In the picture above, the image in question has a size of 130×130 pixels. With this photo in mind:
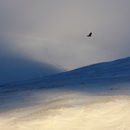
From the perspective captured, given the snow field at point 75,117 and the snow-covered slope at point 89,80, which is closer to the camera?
the snow field at point 75,117

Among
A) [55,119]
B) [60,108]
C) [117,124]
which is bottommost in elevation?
Result: [117,124]

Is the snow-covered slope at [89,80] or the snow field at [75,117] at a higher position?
the snow-covered slope at [89,80]

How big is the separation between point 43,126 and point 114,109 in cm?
88

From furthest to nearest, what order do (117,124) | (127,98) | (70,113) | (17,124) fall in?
(127,98)
(70,113)
(17,124)
(117,124)

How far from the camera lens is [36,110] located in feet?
9.53

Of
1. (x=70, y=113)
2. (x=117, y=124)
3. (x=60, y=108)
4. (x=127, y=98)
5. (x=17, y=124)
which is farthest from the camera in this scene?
(x=127, y=98)

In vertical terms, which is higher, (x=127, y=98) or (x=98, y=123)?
(x=127, y=98)

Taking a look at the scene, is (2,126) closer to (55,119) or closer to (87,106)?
(55,119)

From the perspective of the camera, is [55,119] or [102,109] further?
[102,109]

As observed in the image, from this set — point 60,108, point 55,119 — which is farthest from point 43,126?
point 60,108

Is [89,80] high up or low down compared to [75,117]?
up

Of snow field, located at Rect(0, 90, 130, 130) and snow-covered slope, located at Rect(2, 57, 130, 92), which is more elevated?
snow-covered slope, located at Rect(2, 57, 130, 92)

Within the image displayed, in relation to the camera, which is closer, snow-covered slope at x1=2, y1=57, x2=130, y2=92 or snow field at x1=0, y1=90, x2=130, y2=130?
snow field at x1=0, y1=90, x2=130, y2=130

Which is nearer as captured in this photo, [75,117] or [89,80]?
[75,117]
